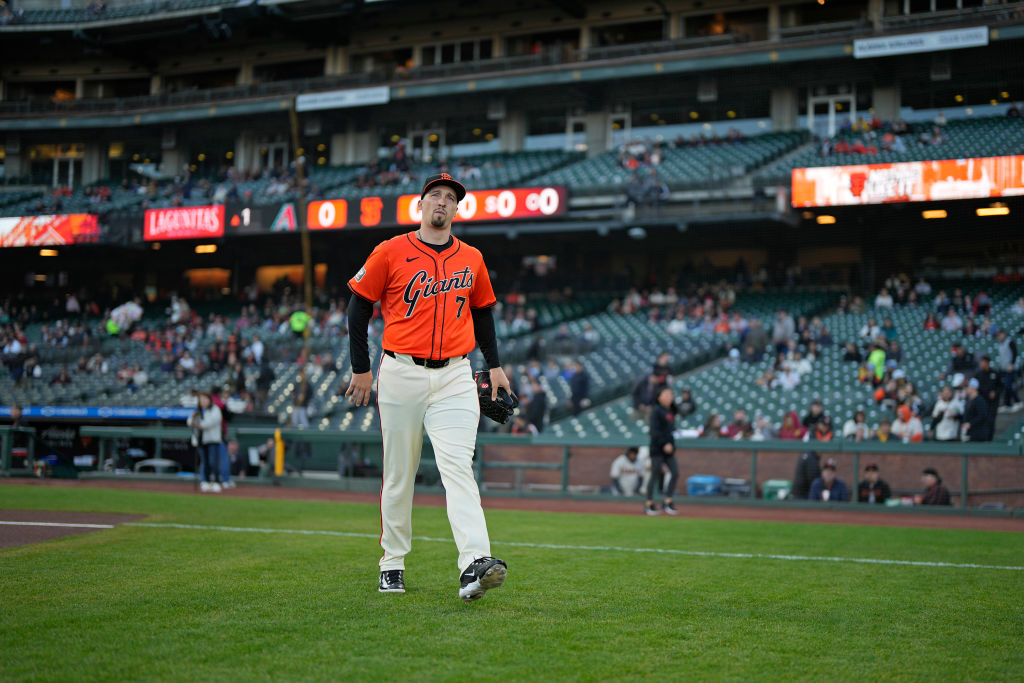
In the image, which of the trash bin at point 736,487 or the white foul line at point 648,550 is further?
the trash bin at point 736,487

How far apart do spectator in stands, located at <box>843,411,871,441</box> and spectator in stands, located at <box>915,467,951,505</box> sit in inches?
56.5

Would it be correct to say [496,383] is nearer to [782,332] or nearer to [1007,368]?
[1007,368]

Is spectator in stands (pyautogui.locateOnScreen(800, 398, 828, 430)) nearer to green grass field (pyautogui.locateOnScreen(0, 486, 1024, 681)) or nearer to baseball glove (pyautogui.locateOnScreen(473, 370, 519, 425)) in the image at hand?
green grass field (pyautogui.locateOnScreen(0, 486, 1024, 681))

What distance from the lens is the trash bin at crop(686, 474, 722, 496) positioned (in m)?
16.6

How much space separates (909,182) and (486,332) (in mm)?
20691

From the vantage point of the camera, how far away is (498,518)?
1228 centimetres

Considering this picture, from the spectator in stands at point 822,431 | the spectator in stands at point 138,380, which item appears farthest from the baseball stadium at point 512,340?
the spectator in stands at point 822,431

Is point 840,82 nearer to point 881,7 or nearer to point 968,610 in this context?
point 881,7

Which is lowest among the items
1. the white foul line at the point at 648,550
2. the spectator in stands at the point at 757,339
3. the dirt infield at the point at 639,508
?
the dirt infield at the point at 639,508

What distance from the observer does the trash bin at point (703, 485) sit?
16.6m

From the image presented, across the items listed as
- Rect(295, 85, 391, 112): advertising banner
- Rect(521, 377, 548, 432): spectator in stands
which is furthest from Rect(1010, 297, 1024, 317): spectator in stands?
Rect(295, 85, 391, 112): advertising banner

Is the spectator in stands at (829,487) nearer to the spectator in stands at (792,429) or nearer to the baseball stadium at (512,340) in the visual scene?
the baseball stadium at (512,340)

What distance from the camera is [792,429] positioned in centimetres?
1811

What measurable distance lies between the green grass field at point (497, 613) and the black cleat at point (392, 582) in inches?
4.3
